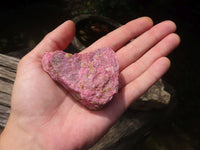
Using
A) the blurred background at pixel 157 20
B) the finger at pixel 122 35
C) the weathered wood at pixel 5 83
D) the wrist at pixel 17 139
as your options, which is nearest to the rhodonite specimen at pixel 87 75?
the finger at pixel 122 35

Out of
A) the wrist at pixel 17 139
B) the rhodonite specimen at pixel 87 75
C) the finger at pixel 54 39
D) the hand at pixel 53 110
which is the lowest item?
the wrist at pixel 17 139

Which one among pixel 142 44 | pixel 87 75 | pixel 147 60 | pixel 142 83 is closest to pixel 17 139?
pixel 87 75

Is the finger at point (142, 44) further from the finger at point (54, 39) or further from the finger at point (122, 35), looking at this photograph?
the finger at point (54, 39)

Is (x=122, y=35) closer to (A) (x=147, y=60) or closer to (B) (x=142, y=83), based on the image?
(A) (x=147, y=60)

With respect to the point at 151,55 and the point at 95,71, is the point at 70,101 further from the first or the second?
the point at 151,55

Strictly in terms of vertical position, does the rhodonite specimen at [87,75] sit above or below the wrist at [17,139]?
above

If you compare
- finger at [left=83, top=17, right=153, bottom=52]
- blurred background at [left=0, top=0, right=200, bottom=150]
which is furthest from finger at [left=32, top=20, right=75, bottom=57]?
blurred background at [left=0, top=0, right=200, bottom=150]
